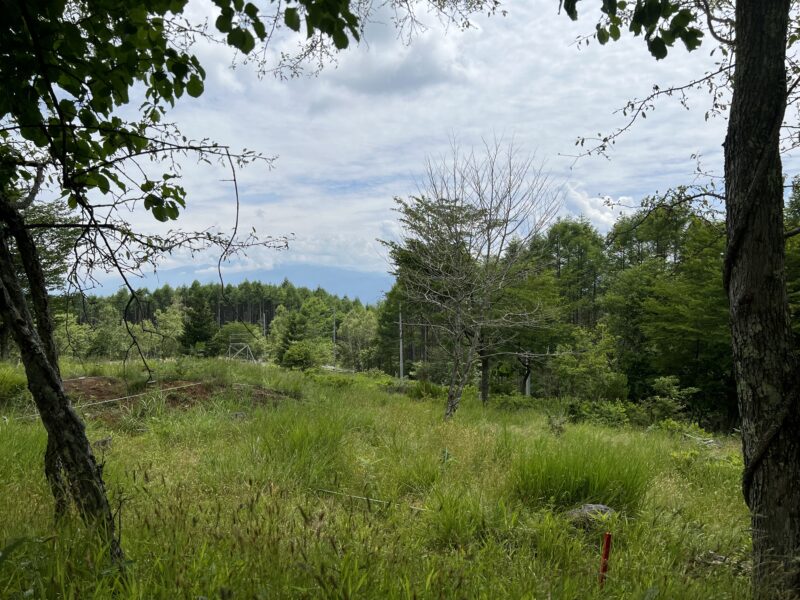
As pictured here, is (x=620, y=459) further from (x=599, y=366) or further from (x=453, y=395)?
(x=599, y=366)

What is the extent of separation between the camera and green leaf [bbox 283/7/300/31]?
1522 mm

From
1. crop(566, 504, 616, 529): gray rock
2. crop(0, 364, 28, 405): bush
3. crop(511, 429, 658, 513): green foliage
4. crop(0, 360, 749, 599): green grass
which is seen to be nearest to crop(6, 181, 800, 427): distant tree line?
crop(0, 364, 28, 405): bush

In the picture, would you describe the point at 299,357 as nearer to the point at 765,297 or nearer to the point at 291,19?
the point at 765,297

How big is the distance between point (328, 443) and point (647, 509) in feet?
10.1

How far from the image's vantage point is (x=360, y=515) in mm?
3432

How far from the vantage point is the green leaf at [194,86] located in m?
2.36

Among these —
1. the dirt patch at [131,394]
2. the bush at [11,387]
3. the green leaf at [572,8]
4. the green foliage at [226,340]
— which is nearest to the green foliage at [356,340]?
the green foliage at [226,340]

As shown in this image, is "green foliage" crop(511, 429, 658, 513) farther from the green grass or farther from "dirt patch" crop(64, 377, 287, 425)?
"dirt patch" crop(64, 377, 287, 425)

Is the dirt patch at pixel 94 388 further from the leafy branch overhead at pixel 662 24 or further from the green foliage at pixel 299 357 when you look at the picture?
the green foliage at pixel 299 357

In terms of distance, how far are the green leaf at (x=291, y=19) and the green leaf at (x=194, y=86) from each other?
3.52ft

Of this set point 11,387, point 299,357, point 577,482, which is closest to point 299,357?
point 299,357

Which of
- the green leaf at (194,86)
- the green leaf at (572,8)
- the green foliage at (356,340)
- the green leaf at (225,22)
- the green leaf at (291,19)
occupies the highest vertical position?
the green leaf at (572,8)

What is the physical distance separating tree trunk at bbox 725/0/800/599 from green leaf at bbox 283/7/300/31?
2.47 m

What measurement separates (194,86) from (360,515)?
2.95 meters
